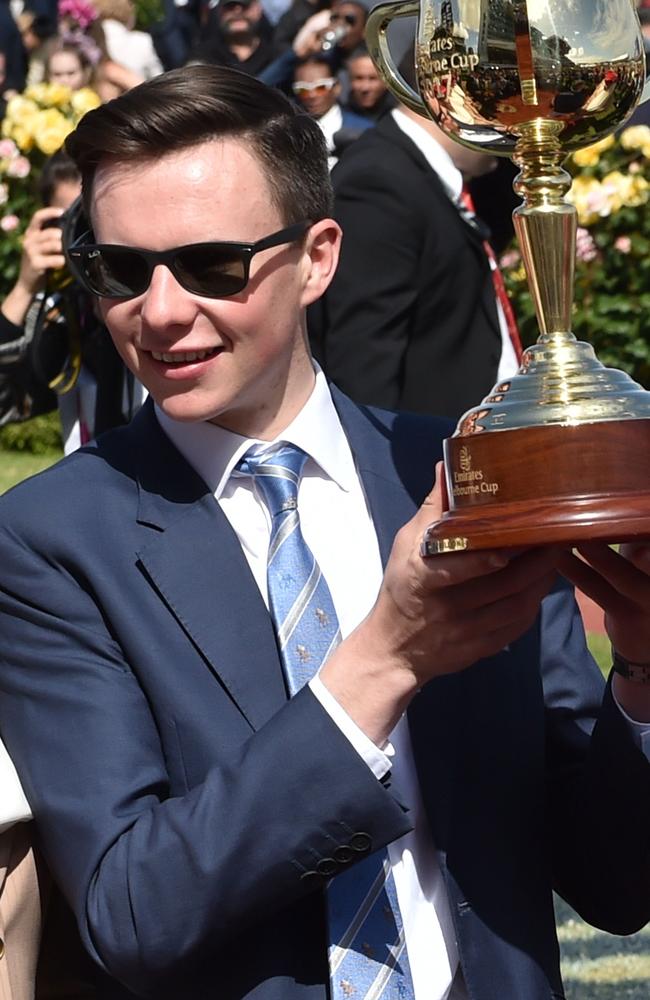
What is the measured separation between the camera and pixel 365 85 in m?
11.6

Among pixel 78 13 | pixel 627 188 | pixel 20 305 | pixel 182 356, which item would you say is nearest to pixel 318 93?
pixel 627 188

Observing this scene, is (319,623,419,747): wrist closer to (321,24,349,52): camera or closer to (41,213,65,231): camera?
(41,213,65,231): camera

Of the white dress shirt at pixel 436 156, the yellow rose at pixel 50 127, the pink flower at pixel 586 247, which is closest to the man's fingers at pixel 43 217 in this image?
the white dress shirt at pixel 436 156

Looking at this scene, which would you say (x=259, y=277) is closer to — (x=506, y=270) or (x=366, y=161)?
(x=366, y=161)

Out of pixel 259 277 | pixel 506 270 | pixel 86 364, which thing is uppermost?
pixel 259 277

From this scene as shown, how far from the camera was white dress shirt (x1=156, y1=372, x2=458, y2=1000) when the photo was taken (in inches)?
94.9

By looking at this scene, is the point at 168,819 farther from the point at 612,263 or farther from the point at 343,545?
the point at 612,263

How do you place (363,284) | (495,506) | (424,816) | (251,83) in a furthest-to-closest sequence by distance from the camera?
(363,284), (251,83), (424,816), (495,506)

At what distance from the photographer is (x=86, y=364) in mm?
5734

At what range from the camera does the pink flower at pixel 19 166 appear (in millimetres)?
7555

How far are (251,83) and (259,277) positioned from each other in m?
0.30

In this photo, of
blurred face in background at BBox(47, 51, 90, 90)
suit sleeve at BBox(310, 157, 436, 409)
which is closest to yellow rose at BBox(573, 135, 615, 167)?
suit sleeve at BBox(310, 157, 436, 409)

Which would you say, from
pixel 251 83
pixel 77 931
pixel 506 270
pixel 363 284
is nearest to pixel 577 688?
pixel 77 931

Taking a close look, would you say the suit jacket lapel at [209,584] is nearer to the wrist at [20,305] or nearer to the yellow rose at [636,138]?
the wrist at [20,305]
